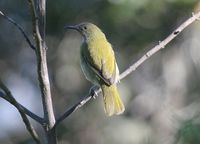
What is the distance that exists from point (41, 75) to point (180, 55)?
5776 millimetres

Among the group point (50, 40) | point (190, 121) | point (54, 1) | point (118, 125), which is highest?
point (190, 121)

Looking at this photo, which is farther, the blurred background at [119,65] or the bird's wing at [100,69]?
the blurred background at [119,65]

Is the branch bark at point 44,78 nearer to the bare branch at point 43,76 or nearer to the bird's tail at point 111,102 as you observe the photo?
the bare branch at point 43,76

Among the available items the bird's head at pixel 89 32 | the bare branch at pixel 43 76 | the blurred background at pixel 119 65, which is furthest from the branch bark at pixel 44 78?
the blurred background at pixel 119 65

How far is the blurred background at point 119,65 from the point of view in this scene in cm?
735

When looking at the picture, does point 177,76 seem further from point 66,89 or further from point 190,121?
point 190,121

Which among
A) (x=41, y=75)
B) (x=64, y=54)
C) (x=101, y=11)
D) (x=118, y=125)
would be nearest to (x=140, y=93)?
(x=118, y=125)

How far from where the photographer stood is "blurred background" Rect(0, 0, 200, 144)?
24.1 ft

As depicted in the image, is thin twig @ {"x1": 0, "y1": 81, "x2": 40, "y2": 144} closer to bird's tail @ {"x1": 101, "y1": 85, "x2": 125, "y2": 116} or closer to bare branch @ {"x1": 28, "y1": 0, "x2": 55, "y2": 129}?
bare branch @ {"x1": 28, "y1": 0, "x2": 55, "y2": 129}

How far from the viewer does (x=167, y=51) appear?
26.5 feet

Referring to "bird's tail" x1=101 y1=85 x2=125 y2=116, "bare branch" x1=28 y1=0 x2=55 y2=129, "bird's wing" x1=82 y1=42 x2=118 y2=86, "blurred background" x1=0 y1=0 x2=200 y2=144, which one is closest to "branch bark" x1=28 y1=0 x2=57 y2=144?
"bare branch" x1=28 y1=0 x2=55 y2=129

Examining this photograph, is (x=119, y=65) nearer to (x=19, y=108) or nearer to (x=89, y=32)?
(x=89, y=32)

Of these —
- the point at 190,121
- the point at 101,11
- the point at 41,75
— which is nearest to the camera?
the point at 190,121

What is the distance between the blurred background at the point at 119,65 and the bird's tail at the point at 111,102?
2.65m
